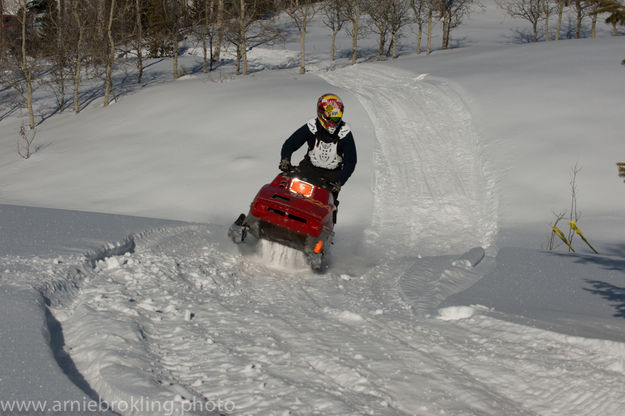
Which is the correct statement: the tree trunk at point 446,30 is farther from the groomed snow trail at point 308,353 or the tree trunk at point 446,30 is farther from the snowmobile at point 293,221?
the groomed snow trail at point 308,353

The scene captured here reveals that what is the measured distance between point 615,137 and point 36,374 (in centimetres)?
1359

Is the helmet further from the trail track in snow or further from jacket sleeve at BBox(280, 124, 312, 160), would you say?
the trail track in snow

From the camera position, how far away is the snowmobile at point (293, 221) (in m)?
6.95

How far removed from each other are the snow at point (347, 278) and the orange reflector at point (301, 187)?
2.69 feet

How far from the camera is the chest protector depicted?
834cm

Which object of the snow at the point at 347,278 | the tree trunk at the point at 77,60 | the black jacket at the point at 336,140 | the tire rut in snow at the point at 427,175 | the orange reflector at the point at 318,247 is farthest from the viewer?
the tree trunk at the point at 77,60

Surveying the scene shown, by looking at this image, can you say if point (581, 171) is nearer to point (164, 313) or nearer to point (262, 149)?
point (262, 149)

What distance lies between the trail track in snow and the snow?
0.07 ft

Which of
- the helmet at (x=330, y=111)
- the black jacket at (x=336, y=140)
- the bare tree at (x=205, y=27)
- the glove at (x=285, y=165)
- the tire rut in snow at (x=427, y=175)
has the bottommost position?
the tire rut in snow at (x=427, y=175)

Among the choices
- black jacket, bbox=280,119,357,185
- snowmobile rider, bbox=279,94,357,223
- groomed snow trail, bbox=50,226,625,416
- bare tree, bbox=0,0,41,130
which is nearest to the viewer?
groomed snow trail, bbox=50,226,625,416

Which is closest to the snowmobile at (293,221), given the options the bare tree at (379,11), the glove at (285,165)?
the glove at (285,165)

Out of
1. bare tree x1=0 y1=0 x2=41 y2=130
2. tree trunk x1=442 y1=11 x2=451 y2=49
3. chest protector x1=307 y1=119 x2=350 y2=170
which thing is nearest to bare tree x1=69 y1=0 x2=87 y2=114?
bare tree x1=0 y1=0 x2=41 y2=130

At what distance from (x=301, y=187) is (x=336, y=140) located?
3.83ft

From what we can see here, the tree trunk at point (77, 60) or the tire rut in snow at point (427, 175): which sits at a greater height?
the tree trunk at point (77, 60)
